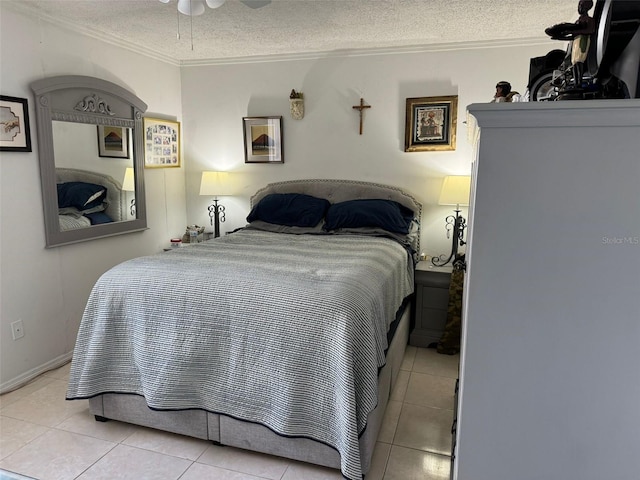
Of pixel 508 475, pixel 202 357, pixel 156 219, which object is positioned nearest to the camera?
pixel 508 475

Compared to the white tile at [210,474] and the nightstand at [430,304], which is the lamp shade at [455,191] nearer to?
the nightstand at [430,304]

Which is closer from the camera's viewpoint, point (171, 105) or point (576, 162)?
point (576, 162)

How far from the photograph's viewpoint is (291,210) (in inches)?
152

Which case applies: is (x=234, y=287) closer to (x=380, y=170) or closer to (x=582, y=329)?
(x=582, y=329)

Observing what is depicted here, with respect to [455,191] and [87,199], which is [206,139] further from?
[455,191]

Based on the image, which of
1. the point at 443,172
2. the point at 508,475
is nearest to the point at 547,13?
the point at 443,172

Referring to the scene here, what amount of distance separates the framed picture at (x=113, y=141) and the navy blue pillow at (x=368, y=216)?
1.78 metres

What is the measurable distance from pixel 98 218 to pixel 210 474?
2235mm

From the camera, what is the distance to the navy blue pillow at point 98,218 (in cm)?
338

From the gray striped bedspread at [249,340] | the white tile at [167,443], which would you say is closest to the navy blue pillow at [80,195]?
the gray striped bedspread at [249,340]

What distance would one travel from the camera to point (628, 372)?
104 centimetres

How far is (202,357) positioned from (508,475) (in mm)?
1420

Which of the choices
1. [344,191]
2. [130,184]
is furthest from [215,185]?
[344,191]

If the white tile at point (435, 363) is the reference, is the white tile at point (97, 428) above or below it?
below
